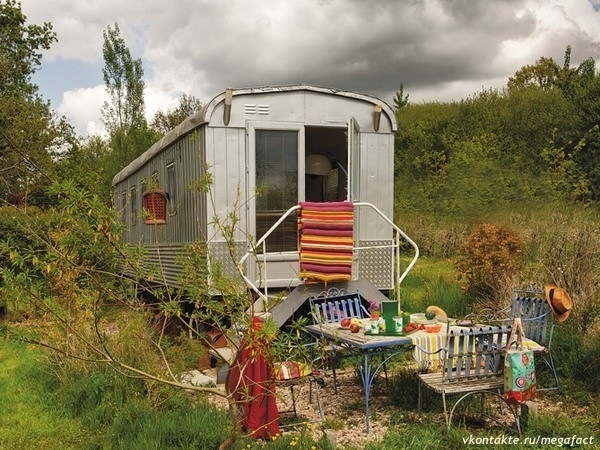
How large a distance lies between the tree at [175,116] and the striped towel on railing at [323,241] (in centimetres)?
2506

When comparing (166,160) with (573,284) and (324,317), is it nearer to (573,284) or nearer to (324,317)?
(324,317)

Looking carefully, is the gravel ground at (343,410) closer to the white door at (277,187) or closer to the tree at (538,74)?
the white door at (277,187)

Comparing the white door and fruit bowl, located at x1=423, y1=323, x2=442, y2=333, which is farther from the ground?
the white door

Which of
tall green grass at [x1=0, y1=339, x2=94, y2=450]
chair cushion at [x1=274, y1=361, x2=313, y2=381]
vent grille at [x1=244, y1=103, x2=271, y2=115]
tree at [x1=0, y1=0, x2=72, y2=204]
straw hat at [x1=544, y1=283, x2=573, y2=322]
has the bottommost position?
tall green grass at [x1=0, y1=339, x2=94, y2=450]

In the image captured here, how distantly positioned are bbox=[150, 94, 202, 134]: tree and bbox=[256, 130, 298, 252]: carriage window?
24403 mm

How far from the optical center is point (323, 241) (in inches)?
273

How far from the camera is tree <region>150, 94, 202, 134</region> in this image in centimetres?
3106

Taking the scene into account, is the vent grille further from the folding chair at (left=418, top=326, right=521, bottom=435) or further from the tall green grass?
the folding chair at (left=418, top=326, right=521, bottom=435)

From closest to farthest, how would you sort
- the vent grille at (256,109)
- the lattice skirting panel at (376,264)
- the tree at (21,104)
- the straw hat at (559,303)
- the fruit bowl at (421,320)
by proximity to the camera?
1. the straw hat at (559,303)
2. the fruit bowl at (421,320)
3. the vent grille at (256,109)
4. the lattice skirting panel at (376,264)
5. the tree at (21,104)

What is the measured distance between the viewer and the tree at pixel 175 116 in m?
31.1

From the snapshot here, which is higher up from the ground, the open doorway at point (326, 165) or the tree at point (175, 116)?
the tree at point (175, 116)

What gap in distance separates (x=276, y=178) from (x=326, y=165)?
172 cm

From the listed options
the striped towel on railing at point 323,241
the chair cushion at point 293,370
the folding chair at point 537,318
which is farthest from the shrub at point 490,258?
the chair cushion at point 293,370

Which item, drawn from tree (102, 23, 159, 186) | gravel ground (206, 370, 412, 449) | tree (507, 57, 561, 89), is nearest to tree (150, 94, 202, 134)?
tree (102, 23, 159, 186)
